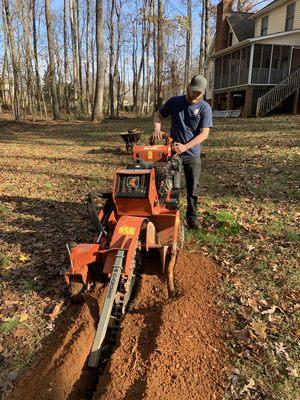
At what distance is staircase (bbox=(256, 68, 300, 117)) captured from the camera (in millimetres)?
21969

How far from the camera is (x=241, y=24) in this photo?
29.6m

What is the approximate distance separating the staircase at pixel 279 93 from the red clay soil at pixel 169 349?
64.4 ft

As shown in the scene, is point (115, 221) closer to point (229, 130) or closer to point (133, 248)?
point (133, 248)

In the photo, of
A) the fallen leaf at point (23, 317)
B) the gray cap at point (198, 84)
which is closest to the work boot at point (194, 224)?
the gray cap at point (198, 84)

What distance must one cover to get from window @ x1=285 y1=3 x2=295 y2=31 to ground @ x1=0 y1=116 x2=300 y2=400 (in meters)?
17.1

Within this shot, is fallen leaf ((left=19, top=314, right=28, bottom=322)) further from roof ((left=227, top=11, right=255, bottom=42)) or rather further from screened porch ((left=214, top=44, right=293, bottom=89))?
roof ((left=227, top=11, right=255, bottom=42))

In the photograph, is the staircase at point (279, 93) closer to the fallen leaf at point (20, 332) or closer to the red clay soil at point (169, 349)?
the red clay soil at point (169, 349)

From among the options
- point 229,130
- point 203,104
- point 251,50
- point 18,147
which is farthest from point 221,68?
point 203,104

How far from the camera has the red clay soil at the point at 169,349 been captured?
9.49 ft

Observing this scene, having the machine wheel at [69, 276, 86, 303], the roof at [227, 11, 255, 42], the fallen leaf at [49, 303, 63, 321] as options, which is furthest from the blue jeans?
the roof at [227, 11, 255, 42]

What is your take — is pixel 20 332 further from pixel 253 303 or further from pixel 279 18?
pixel 279 18

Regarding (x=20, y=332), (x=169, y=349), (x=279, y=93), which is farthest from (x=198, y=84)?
(x=279, y=93)

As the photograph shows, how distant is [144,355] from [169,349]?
235 mm

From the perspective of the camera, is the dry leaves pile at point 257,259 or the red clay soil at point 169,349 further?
the dry leaves pile at point 257,259
